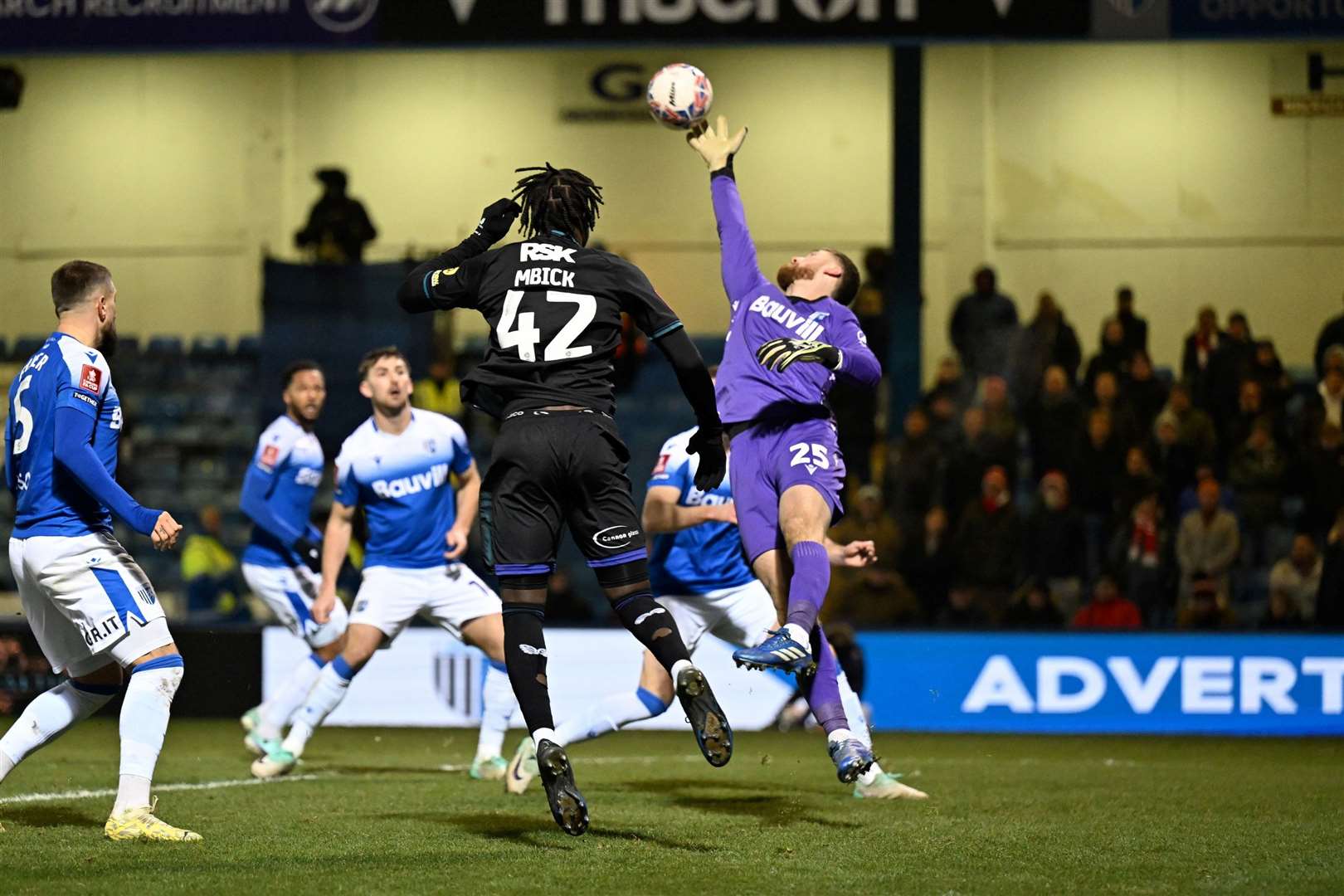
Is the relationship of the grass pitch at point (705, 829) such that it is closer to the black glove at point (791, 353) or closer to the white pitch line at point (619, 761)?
the white pitch line at point (619, 761)

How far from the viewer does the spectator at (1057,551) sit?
1426 centimetres

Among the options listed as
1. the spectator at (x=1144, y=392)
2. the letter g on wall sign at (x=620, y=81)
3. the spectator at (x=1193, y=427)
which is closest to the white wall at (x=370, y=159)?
the letter g on wall sign at (x=620, y=81)

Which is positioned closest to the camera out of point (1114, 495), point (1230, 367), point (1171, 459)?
point (1114, 495)

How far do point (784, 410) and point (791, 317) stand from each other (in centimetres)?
38

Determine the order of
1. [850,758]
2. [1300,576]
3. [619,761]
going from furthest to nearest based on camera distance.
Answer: [1300,576] → [619,761] → [850,758]

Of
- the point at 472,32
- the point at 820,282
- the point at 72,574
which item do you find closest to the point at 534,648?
the point at 72,574

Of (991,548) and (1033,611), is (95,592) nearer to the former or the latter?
(1033,611)

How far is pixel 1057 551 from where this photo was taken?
14289 mm

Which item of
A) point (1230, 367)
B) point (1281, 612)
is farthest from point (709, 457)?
point (1230, 367)

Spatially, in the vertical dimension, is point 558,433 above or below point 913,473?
above

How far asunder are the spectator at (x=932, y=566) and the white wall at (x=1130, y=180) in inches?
284

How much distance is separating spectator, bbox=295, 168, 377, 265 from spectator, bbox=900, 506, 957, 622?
6.95 metres

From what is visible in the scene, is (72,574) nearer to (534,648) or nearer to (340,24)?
(534,648)

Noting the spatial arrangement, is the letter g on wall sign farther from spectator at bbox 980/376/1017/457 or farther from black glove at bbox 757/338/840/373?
black glove at bbox 757/338/840/373
